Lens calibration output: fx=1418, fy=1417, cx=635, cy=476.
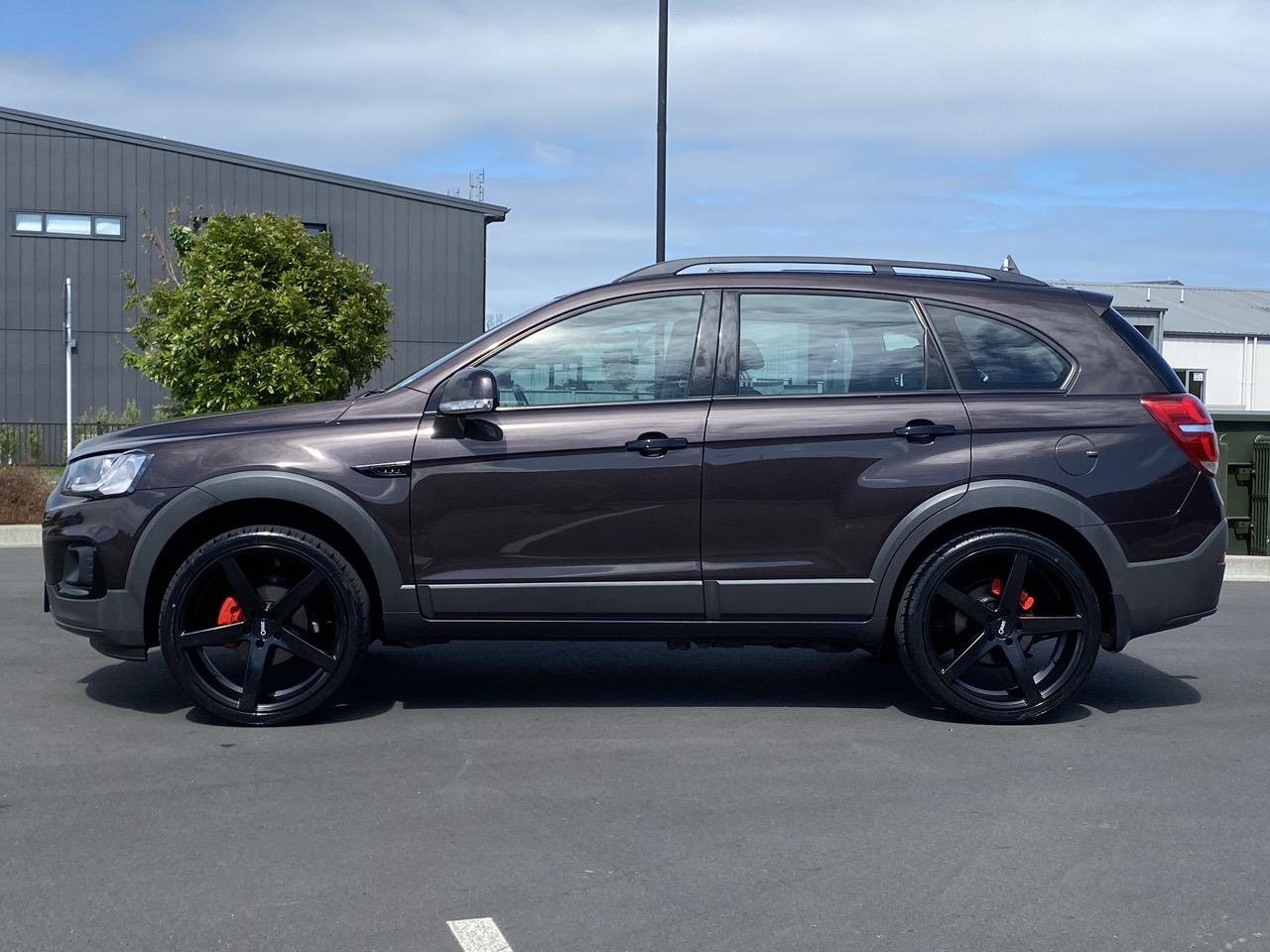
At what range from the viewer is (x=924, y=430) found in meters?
5.59

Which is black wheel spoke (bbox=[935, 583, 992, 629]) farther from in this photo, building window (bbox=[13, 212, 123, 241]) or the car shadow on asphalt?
building window (bbox=[13, 212, 123, 241])

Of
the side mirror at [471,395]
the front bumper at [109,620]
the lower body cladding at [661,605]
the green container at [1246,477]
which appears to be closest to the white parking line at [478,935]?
the lower body cladding at [661,605]

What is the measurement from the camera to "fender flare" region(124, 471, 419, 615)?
5.43 metres

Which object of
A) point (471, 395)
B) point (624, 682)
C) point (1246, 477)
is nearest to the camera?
point (471, 395)

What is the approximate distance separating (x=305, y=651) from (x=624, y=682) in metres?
1.62

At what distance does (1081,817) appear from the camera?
14.7 ft

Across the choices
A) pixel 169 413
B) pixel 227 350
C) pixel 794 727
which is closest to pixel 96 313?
pixel 169 413

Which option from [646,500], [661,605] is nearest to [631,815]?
[661,605]

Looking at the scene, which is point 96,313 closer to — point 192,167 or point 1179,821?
point 192,167

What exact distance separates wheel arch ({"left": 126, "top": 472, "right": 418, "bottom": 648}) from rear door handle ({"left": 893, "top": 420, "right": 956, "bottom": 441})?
6.68 feet

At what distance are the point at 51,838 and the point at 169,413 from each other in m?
17.4

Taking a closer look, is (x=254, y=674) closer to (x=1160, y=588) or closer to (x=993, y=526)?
(x=993, y=526)

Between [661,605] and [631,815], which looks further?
[661,605]

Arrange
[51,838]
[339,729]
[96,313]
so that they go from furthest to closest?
[96,313] → [339,729] → [51,838]
